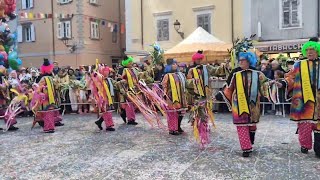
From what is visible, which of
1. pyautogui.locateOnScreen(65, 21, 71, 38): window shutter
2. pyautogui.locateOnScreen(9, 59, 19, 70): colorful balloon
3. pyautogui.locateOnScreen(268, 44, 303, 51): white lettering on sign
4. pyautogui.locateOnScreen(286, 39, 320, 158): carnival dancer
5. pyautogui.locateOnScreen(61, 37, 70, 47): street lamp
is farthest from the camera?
pyautogui.locateOnScreen(65, 21, 71, 38): window shutter

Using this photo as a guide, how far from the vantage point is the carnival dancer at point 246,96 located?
6023 millimetres

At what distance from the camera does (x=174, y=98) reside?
310 inches

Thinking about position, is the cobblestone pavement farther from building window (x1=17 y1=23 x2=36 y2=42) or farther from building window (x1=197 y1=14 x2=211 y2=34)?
building window (x1=17 y1=23 x2=36 y2=42)

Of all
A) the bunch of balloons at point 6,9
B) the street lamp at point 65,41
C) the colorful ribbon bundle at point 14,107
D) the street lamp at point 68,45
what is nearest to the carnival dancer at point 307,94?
the colorful ribbon bundle at point 14,107

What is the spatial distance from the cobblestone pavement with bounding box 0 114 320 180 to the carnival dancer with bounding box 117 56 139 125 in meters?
0.79

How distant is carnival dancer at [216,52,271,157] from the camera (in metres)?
6.02

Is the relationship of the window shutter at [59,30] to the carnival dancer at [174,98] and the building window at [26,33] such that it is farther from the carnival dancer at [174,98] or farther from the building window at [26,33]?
the carnival dancer at [174,98]

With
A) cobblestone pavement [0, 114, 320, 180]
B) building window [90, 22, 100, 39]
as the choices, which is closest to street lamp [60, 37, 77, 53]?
building window [90, 22, 100, 39]

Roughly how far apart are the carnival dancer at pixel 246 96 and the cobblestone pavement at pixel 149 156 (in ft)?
1.08

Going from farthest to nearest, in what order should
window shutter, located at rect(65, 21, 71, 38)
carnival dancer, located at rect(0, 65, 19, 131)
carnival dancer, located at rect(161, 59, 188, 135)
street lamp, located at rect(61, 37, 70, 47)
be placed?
1. window shutter, located at rect(65, 21, 71, 38)
2. street lamp, located at rect(61, 37, 70, 47)
3. carnival dancer, located at rect(0, 65, 19, 131)
4. carnival dancer, located at rect(161, 59, 188, 135)

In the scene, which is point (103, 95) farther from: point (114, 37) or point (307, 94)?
point (114, 37)

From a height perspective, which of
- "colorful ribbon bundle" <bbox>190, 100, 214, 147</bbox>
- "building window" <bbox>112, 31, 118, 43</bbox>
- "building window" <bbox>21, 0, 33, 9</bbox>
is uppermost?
"building window" <bbox>21, 0, 33, 9</bbox>

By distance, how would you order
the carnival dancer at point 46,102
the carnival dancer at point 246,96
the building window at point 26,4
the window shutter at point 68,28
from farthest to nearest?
1. the building window at point 26,4
2. the window shutter at point 68,28
3. the carnival dancer at point 46,102
4. the carnival dancer at point 246,96

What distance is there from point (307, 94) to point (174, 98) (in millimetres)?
2678
